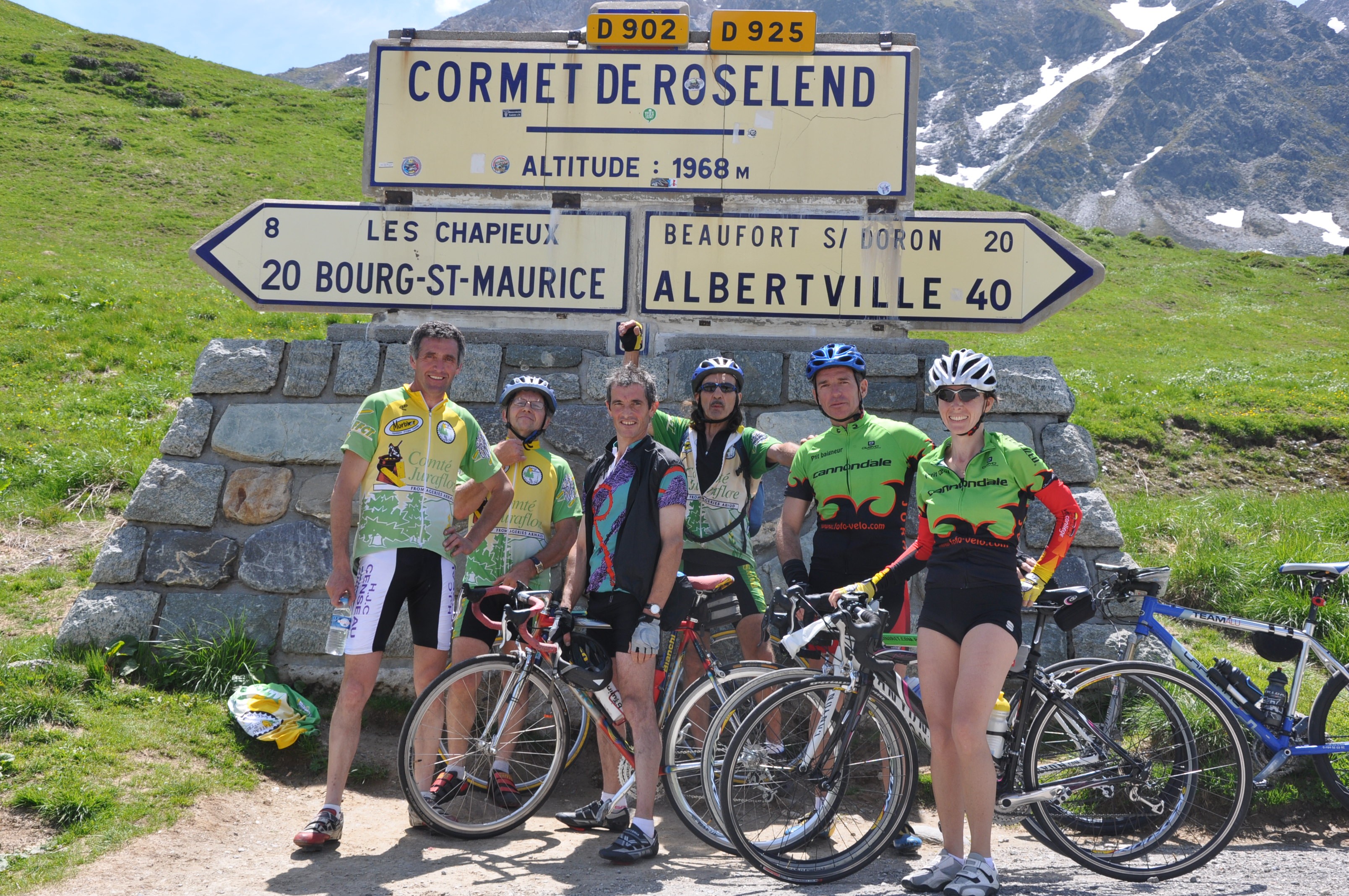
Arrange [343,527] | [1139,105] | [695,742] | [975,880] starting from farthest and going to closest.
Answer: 1. [1139,105]
2. [695,742]
3. [343,527]
4. [975,880]

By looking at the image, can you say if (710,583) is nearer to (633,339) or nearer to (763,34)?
(633,339)

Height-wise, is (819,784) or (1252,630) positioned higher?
(1252,630)

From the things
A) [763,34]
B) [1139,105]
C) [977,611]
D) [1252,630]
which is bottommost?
[1252,630]

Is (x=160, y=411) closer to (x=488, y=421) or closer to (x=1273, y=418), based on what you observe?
(x=488, y=421)

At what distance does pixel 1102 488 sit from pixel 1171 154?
5721 inches

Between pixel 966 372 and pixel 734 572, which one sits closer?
pixel 966 372

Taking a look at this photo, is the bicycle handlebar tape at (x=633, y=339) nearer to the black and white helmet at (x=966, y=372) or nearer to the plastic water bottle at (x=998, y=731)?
the black and white helmet at (x=966, y=372)

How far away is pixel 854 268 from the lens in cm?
561

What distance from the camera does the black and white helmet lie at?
11.8 feet

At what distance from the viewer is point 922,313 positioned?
5562mm

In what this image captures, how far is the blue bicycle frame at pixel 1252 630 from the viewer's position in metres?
4.16

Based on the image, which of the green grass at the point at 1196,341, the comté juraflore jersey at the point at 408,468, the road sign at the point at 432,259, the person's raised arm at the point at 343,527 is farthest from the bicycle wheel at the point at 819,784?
the green grass at the point at 1196,341

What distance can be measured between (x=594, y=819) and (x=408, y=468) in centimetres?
173

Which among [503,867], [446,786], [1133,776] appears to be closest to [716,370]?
[446,786]
